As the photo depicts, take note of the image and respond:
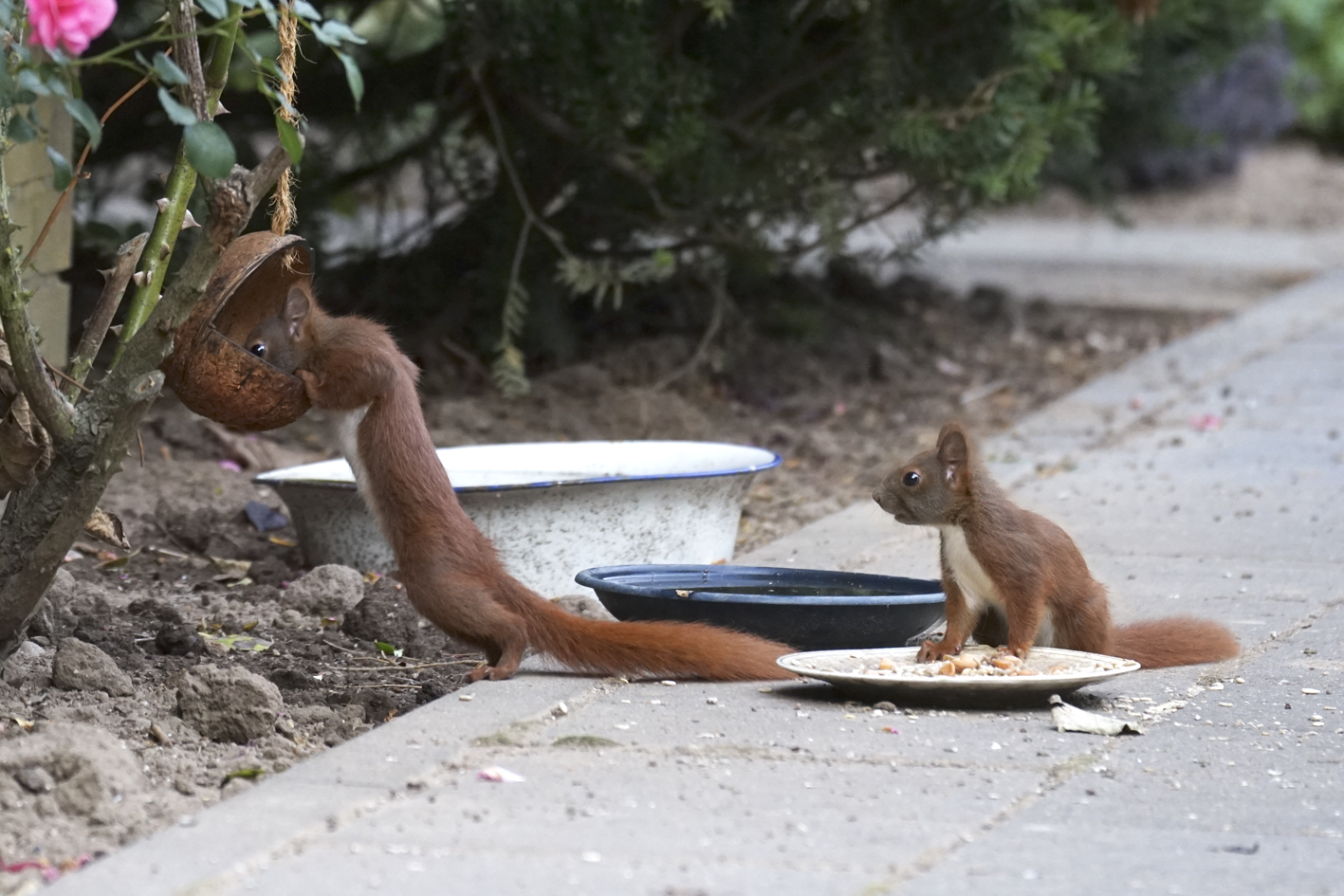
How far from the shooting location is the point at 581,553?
416 cm

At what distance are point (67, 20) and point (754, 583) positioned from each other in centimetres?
196

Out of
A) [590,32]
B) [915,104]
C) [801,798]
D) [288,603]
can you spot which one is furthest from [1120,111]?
[801,798]

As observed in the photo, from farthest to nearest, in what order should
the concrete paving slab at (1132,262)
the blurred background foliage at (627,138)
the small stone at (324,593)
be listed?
the concrete paving slab at (1132,262) < the blurred background foliage at (627,138) < the small stone at (324,593)

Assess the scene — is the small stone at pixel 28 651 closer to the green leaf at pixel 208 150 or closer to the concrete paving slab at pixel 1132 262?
the green leaf at pixel 208 150

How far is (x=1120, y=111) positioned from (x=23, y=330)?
6.74m

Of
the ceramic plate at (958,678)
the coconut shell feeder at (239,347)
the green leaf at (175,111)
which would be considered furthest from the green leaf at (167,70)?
the ceramic plate at (958,678)

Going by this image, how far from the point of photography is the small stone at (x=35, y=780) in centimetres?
258

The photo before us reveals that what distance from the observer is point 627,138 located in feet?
19.9

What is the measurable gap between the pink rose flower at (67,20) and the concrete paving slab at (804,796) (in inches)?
44.1

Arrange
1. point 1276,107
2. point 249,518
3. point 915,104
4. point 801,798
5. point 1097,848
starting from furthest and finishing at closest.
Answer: point 1276,107 < point 915,104 < point 249,518 < point 801,798 < point 1097,848

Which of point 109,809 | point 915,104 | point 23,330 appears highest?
point 915,104

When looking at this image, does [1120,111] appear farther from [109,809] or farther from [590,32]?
[109,809]

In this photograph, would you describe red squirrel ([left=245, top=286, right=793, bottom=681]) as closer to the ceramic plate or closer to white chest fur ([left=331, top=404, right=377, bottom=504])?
white chest fur ([left=331, top=404, right=377, bottom=504])

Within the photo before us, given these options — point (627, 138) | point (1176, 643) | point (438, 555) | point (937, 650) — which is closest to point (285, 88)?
point (438, 555)
